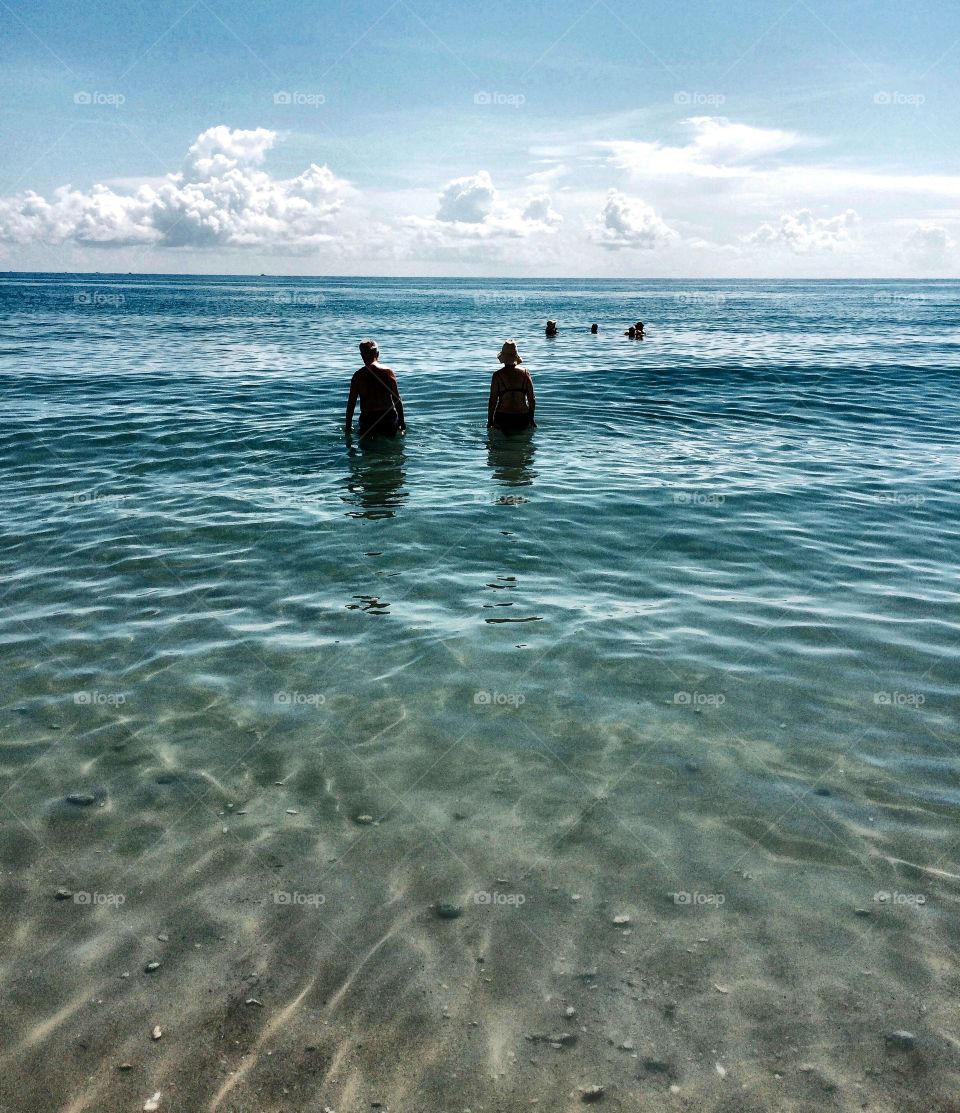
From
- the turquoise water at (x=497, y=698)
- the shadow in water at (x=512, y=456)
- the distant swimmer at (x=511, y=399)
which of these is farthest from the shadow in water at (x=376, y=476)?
the distant swimmer at (x=511, y=399)

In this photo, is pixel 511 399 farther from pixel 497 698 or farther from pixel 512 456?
pixel 497 698

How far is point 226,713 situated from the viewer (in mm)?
5977

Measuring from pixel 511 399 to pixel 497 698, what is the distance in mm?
10116

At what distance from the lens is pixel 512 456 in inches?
572

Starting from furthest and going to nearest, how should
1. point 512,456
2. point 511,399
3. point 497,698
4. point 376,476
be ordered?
point 511,399, point 512,456, point 376,476, point 497,698

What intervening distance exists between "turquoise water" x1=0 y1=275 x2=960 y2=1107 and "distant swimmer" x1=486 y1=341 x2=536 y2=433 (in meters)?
1.36

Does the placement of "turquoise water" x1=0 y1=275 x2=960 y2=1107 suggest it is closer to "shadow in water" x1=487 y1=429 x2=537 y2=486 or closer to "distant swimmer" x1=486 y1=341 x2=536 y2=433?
"shadow in water" x1=487 y1=429 x2=537 y2=486

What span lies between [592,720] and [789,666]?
6.44 ft

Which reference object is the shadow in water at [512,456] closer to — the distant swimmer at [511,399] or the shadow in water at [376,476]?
the distant swimmer at [511,399]

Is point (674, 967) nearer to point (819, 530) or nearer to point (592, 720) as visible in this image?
point (592, 720)

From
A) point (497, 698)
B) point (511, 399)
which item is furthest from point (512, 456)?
point (497, 698)

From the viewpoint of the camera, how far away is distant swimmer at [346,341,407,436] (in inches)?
562

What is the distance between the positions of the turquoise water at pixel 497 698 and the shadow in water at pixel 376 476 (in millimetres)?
98

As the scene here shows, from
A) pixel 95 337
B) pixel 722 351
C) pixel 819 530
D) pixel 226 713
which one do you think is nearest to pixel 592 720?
pixel 226 713
